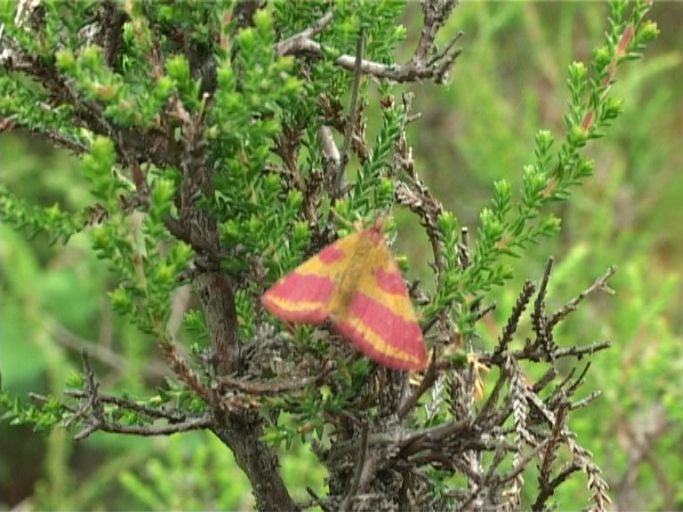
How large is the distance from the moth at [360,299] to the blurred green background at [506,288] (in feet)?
6.06

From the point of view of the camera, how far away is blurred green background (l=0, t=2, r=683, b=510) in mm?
3717

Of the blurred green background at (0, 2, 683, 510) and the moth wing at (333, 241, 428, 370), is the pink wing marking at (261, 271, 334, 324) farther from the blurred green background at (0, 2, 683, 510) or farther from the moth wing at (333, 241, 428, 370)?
the blurred green background at (0, 2, 683, 510)

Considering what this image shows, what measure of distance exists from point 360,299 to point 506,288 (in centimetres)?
397

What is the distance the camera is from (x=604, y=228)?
5113 millimetres

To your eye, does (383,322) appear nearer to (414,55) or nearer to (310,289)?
(310,289)

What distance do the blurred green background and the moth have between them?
72.7 inches

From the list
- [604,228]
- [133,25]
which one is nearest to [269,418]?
[133,25]

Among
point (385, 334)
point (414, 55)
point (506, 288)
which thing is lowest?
point (385, 334)

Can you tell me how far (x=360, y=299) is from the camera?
1.42m

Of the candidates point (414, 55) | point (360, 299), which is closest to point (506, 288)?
point (414, 55)

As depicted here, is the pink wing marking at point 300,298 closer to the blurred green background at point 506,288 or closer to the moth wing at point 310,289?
the moth wing at point 310,289

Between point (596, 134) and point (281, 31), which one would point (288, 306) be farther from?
point (596, 134)

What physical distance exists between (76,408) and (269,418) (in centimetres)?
32

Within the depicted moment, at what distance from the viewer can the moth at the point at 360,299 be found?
1.38m
